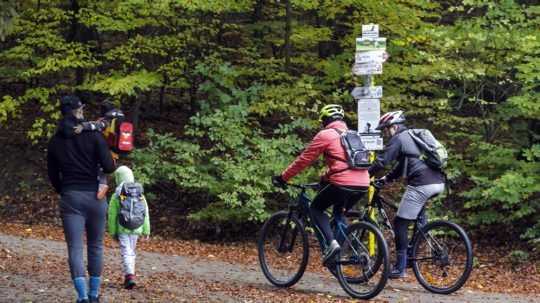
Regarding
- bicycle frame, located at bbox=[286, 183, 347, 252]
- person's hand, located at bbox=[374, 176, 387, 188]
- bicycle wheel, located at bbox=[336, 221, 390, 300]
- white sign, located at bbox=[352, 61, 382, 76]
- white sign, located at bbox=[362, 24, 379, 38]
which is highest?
white sign, located at bbox=[362, 24, 379, 38]

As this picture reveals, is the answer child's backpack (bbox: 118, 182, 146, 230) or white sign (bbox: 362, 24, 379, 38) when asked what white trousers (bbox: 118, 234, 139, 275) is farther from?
white sign (bbox: 362, 24, 379, 38)

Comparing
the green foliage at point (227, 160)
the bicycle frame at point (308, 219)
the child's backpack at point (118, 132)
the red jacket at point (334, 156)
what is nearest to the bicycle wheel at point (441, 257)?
the bicycle frame at point (308, 219)

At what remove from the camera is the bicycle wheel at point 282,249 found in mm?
8805

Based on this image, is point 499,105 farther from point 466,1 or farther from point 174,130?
point 174,130

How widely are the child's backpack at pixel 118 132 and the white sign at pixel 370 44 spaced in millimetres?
3450

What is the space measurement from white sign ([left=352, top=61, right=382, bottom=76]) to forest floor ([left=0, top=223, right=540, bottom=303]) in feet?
8.92

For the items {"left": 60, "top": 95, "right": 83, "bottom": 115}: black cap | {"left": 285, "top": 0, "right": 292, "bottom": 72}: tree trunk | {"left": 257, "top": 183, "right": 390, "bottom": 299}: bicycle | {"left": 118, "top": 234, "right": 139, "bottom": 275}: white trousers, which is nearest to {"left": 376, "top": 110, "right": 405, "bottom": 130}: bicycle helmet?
{"left": 257, "top": 183, "right": 390, "bottom": 299}: bicycle

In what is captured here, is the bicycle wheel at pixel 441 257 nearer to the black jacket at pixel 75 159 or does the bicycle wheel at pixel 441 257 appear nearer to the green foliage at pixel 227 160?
the black jacket at pixel 75 159

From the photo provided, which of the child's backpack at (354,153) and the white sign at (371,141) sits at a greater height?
the child's backpack at (354,153)

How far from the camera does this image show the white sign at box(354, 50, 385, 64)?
9.92 metres

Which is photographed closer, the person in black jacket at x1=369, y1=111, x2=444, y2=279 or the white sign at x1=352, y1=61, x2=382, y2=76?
the person in black jacket at x1=369, y1=111, x2=444, y2=279

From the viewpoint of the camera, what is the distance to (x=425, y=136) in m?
8.82

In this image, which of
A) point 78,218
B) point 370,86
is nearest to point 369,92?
point 370,86

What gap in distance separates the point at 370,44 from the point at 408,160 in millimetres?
1922
